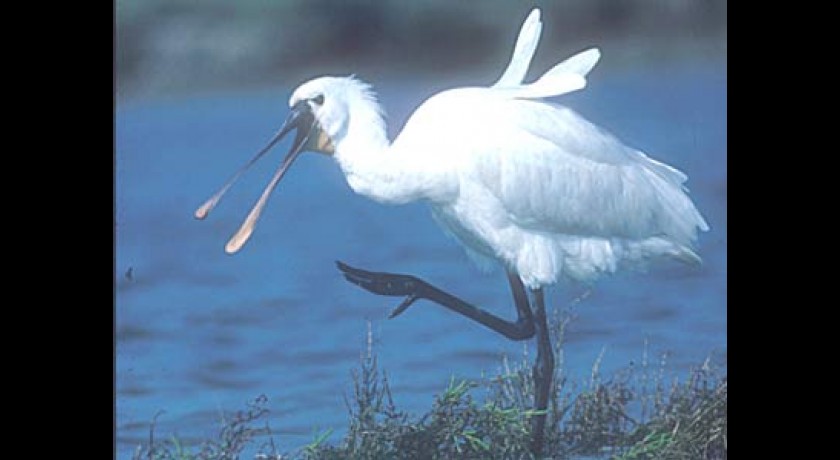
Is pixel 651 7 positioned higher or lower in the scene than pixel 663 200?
higher

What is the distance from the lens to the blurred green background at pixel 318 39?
3371mm

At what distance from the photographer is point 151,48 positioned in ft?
11.1

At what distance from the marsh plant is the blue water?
28mm

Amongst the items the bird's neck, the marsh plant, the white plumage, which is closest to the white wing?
the white plumage

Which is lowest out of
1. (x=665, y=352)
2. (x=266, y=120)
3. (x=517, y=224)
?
(x=665, y=352)

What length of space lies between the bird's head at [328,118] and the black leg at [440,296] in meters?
0.25

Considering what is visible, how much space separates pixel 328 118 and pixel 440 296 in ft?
1.38

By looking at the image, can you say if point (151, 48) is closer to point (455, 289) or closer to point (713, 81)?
point (455, 289)

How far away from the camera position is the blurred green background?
3.37 metres

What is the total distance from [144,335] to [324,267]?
1.24 feet

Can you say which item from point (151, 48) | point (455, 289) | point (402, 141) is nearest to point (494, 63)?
point (402, 141)

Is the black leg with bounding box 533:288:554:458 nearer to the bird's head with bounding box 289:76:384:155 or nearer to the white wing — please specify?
the white wing

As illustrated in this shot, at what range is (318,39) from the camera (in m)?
3.40

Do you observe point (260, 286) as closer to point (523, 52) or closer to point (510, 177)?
point (510, 177)
